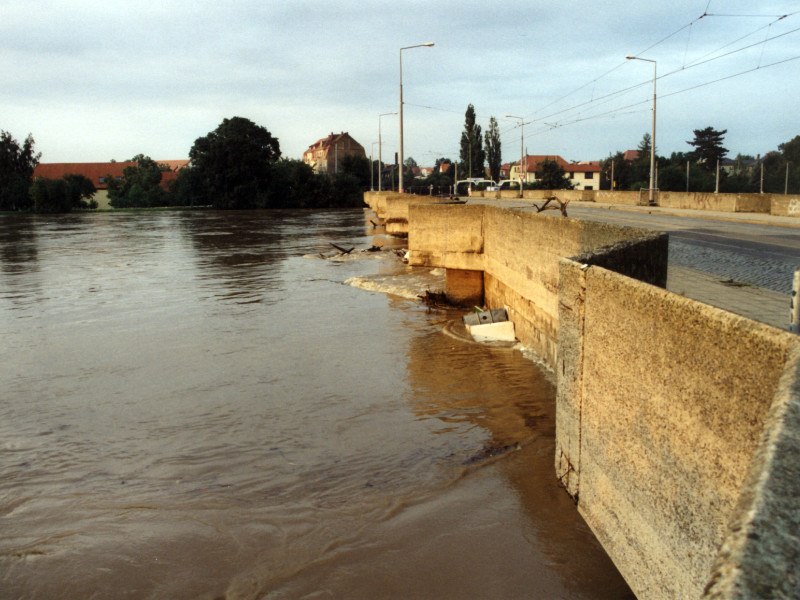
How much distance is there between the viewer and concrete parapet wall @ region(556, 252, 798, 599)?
2730mm

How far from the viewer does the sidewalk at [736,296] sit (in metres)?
6.59

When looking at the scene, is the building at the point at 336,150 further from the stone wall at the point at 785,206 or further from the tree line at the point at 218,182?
the stone wall at the point at 785,206

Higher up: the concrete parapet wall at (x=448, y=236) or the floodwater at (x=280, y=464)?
the concrete parapet wall at (x=448, y=236)

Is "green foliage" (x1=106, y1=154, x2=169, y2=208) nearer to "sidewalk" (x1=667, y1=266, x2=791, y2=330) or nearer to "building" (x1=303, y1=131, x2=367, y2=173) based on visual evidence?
"building" (x1=303, y1=131, x2=367, y2=173)

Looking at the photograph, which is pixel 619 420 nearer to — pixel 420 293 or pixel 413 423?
pixel 413 423

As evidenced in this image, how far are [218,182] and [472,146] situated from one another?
3944 cm

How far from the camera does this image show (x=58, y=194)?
8612 cm

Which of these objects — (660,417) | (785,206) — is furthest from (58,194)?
(660,417)

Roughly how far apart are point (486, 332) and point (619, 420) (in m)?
7.55

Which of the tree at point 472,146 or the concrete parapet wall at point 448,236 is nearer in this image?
the concrete parapet wall at point 448,236

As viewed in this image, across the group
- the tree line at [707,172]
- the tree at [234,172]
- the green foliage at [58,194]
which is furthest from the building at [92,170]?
the tree line at [707,172]

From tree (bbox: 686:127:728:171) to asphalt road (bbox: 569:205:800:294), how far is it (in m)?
107

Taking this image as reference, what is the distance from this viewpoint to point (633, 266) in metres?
5.66

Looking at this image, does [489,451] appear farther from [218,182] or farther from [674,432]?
[218,182]
